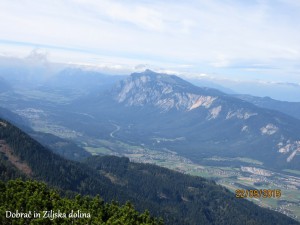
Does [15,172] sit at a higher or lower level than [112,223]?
lower

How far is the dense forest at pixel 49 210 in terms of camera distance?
266 ft

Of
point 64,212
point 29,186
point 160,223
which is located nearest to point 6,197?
point 29,186

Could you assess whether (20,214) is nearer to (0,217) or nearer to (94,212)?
(0,217)

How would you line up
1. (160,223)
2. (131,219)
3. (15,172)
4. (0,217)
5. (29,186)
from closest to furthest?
(0,217), (131,219), (160,223), (29,186), (15,172)

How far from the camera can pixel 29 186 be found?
10181cm

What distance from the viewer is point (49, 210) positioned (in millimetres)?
87500

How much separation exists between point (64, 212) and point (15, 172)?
122229 millimetres

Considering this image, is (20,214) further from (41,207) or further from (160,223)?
(160,223)

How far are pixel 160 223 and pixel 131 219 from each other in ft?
28.9

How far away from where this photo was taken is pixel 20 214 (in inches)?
3241

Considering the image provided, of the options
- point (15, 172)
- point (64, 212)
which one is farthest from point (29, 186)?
point (15, 172)

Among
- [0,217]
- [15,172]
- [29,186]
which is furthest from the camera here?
[15,172]

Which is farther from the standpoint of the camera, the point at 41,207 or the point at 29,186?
the point at 29,186

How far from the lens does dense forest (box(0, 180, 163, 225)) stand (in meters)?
81.1
